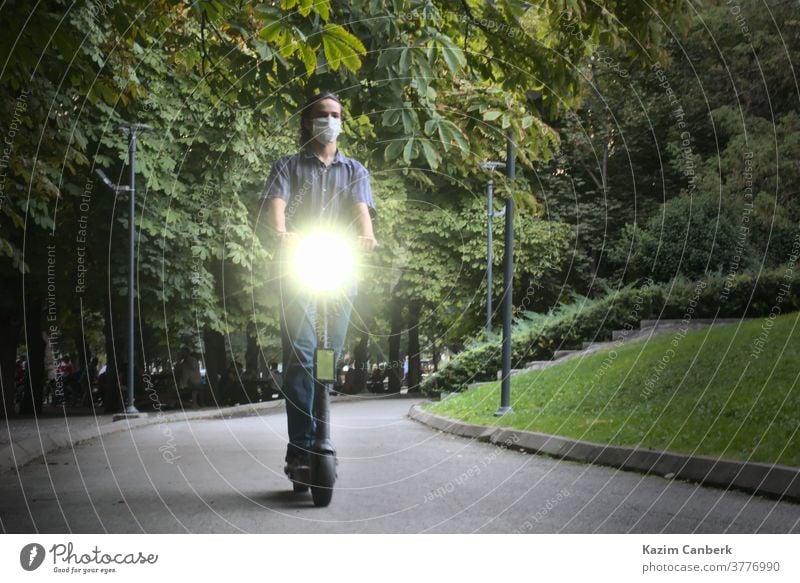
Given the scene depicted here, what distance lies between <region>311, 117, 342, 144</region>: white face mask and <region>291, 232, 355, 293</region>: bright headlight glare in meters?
0.41

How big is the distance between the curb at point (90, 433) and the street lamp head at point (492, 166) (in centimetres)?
131

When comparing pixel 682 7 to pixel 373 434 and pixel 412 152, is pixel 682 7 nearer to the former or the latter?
pixel 412 152

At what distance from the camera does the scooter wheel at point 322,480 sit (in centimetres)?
441

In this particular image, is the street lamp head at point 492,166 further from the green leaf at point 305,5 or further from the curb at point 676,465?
the curb at point 676,465

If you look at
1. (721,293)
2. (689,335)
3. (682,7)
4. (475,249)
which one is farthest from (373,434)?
(682,7)

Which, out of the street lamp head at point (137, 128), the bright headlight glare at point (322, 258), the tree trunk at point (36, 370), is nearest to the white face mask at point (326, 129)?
the bright headlight glare at point (322, 258)

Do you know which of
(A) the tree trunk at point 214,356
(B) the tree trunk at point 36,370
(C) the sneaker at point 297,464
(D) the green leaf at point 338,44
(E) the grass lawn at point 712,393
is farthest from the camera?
(B) the tree trunk at point 36,370

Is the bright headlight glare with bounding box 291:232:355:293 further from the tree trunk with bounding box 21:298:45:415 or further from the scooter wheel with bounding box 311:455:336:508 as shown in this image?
the tree trunk with bounding box 21:298:45:415

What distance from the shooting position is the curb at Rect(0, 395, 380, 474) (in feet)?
17.3

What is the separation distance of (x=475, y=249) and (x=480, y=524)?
6.34 feet

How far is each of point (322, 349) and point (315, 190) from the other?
68cm

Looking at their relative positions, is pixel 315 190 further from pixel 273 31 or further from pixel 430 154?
pixel 273 31

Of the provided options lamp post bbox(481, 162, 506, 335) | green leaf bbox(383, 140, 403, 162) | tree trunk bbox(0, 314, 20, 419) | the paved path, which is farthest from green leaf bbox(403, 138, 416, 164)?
tree trunk bbox(0, 314, 20, 419)

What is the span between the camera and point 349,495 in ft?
15.4
